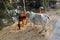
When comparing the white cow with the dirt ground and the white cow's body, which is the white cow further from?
the dirt ground

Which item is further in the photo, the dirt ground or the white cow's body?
the white cow's body

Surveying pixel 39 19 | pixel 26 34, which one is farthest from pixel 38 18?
pixel 26 34

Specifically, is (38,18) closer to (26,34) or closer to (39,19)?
(39,19)

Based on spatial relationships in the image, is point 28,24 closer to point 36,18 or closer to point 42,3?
point 36,18

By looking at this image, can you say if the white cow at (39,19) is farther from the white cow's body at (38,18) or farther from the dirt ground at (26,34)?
the dirt ground at (26,34)

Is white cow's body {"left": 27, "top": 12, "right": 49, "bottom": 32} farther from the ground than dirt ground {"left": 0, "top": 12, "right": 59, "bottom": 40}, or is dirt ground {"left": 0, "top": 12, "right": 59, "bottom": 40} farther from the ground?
white cow's body {"left": 27, "top": 12, "right": 49, "bottom": 32}

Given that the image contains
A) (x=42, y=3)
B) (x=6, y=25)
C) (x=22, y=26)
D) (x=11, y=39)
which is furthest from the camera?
(x=42, y=3)

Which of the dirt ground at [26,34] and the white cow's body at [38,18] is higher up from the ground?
the white cow's body at [38,18]

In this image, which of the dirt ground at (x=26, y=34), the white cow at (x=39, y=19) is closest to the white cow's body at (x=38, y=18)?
the white cow at (x=39, y=19)

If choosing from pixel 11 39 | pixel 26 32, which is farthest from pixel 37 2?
pixel 11 39

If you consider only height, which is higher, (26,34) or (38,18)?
(38,18)

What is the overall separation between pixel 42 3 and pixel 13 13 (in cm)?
456

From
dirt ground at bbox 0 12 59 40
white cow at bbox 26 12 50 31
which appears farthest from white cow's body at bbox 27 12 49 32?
dirt ground at bbox 0 12 59 40

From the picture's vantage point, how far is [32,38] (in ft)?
20.0
